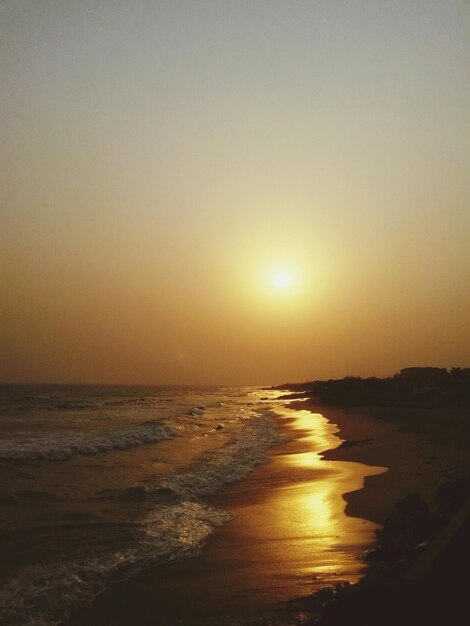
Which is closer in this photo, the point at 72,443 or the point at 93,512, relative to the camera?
the point at 93,512

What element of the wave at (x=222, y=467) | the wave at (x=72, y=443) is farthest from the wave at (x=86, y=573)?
the wave at (x=72, y=443)

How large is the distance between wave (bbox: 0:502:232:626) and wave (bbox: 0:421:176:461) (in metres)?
9.88

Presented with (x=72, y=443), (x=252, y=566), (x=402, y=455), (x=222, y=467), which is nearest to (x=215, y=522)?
(x=252, y=566)

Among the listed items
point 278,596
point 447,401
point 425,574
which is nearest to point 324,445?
point 278,596

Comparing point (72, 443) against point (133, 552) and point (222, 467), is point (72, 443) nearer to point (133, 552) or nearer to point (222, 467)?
point (222, 467)


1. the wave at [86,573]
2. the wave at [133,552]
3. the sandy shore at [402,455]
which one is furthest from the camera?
the sandy shore at [402,455]

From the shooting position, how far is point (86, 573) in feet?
22.8

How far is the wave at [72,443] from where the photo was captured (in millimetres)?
18281

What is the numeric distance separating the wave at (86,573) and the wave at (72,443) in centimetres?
988

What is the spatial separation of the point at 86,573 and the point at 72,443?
49.4 feet

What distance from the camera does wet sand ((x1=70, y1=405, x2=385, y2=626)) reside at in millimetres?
5676

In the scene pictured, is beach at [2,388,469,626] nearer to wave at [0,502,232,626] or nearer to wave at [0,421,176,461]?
wave at [0,502,232,626]

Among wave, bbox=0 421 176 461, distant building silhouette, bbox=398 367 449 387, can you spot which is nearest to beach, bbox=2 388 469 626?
wave, bbox=0 421 176 461

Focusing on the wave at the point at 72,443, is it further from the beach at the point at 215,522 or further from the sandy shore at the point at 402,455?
the sandy shore at the point at 402,455
